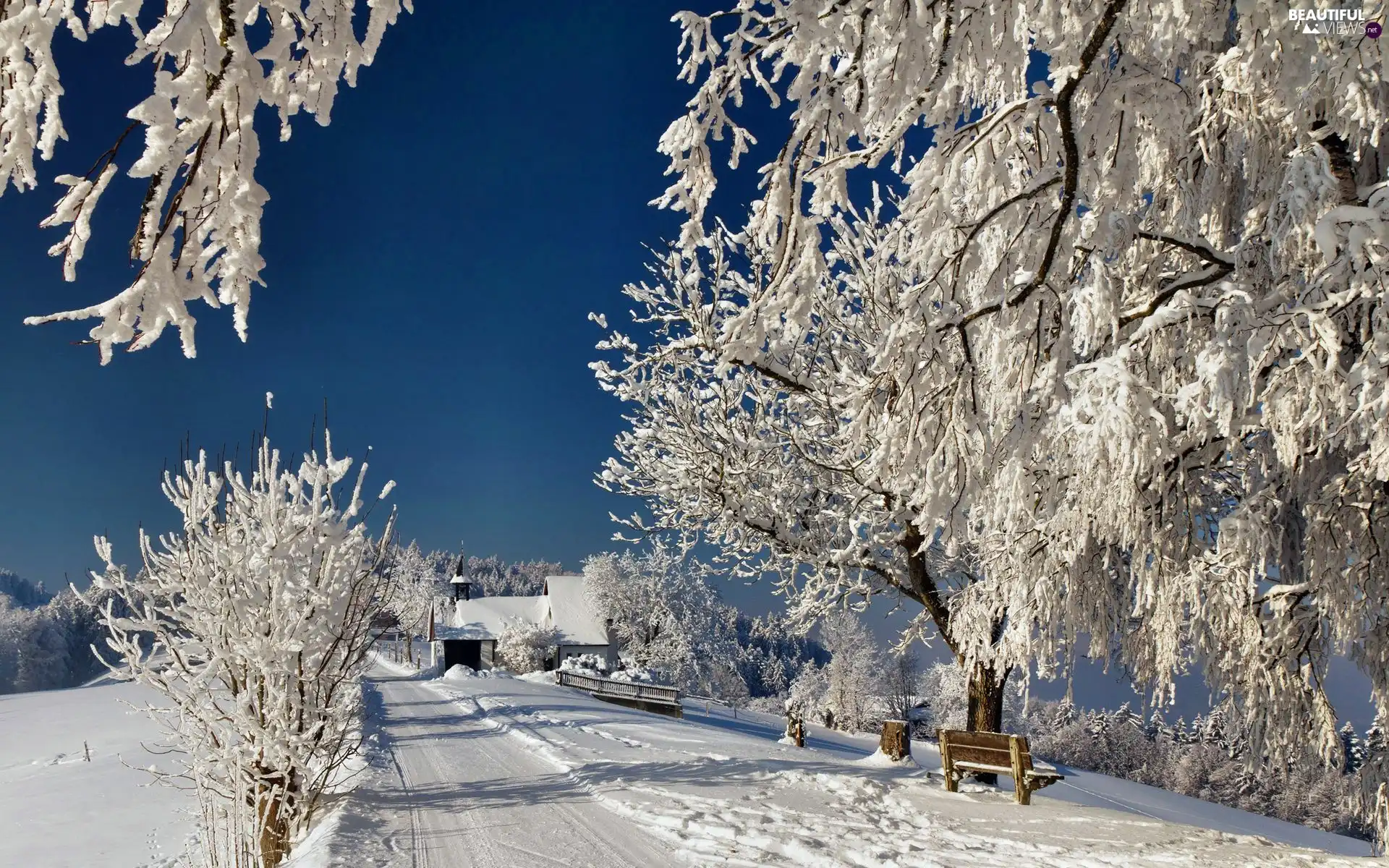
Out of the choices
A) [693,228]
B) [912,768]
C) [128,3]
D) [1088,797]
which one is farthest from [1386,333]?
[1088,797]

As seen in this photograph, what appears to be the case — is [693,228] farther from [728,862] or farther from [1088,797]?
[1088,797]

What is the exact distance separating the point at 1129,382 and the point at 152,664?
8.29 meters

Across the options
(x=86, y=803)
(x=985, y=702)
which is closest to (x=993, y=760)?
(x=985, y=702)

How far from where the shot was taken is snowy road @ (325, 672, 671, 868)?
5.85 metres

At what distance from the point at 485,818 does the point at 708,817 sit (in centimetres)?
219

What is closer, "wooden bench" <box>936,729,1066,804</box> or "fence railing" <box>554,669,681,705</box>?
"wooden bench" <box>936,729,1066,804</box>

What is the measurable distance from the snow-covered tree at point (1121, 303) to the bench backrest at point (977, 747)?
146 cm

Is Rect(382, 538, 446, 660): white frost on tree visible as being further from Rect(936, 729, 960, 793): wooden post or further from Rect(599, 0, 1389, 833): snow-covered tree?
Rect(599, 0, 1389, 833): snow-covered tree

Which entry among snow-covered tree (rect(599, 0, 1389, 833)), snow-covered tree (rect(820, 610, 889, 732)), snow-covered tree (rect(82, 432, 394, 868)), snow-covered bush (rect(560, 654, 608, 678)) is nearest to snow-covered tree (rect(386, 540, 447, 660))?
snow-covered bush (rect(560, 654, 608, 678))

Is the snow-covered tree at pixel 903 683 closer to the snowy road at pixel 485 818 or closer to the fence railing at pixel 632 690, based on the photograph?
the fence railing at pixel 632 690

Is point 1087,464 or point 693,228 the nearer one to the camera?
point 693,228

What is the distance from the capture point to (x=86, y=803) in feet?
46.4

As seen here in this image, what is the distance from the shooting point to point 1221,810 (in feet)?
73.0

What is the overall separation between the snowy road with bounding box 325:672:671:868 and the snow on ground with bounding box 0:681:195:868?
2.13 metres
